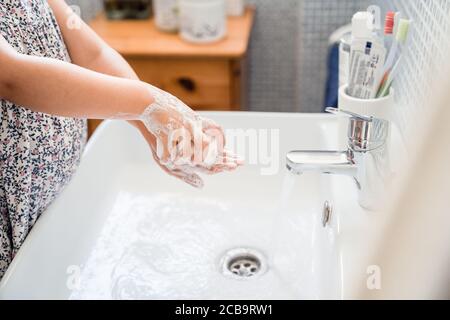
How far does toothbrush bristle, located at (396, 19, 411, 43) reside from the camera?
0.63 m

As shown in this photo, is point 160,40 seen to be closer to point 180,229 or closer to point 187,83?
point 187,83

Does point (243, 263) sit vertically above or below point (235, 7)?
below

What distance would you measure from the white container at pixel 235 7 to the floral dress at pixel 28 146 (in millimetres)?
874

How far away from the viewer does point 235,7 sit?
146 centimetres

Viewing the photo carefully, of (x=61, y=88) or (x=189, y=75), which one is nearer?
(x=61, y=88)

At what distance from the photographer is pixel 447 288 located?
330mm

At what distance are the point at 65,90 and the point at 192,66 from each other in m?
0.80

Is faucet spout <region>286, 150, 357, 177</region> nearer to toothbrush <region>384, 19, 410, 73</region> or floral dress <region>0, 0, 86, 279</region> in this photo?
toothbrush <region>384, 19, 410, 73</region>

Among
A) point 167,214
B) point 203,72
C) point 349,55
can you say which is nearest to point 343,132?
point 349,55

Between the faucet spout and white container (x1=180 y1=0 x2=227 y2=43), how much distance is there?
732 mm

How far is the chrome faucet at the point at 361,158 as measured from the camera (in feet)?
1.96

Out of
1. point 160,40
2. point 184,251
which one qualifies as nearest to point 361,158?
point 184,251

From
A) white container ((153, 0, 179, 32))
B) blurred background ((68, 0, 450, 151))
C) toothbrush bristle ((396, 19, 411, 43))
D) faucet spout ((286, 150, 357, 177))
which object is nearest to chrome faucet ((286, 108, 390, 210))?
faucet spout ((286, 150, 357, 177))

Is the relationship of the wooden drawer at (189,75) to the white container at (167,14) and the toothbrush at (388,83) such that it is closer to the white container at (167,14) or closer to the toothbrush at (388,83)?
the white container at (167,14)
